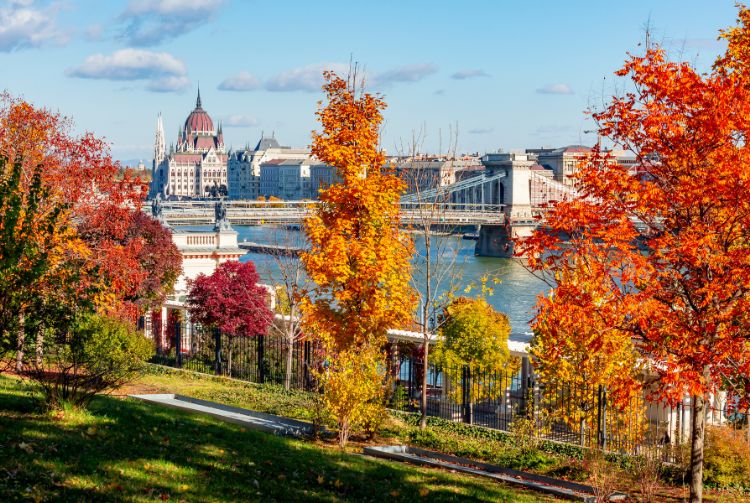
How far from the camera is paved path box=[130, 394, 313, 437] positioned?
1251 cm

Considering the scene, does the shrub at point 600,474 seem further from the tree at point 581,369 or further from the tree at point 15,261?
the tree at point 15,261

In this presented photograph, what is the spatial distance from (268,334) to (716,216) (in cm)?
1422

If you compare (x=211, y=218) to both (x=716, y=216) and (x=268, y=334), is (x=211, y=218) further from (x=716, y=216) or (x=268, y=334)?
(x=716, y=216)

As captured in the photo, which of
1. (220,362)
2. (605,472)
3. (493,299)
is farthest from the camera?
(493,299)

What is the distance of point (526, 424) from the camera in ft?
44.1

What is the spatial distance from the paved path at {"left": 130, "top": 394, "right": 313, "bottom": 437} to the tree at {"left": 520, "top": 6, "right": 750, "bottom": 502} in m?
4.03

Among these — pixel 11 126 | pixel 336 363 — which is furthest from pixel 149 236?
pixel 336 363

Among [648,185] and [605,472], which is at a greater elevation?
[648,185]

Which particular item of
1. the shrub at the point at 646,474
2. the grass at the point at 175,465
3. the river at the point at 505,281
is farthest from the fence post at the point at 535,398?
the river at the point at 505,281

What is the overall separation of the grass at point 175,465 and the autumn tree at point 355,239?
3.10m

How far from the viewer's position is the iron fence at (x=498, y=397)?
13842 mm

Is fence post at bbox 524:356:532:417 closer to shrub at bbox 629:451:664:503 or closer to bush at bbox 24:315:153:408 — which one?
shrub at bbox 629:451:664:503

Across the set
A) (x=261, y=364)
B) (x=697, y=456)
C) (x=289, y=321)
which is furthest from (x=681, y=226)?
(x=289, y=321)

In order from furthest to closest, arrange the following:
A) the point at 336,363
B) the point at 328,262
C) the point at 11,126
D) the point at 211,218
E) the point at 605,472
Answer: the point at 211,218 < the point at 11,126 < the point at 328,262 < the point at 336,363 < the point at 605,472
